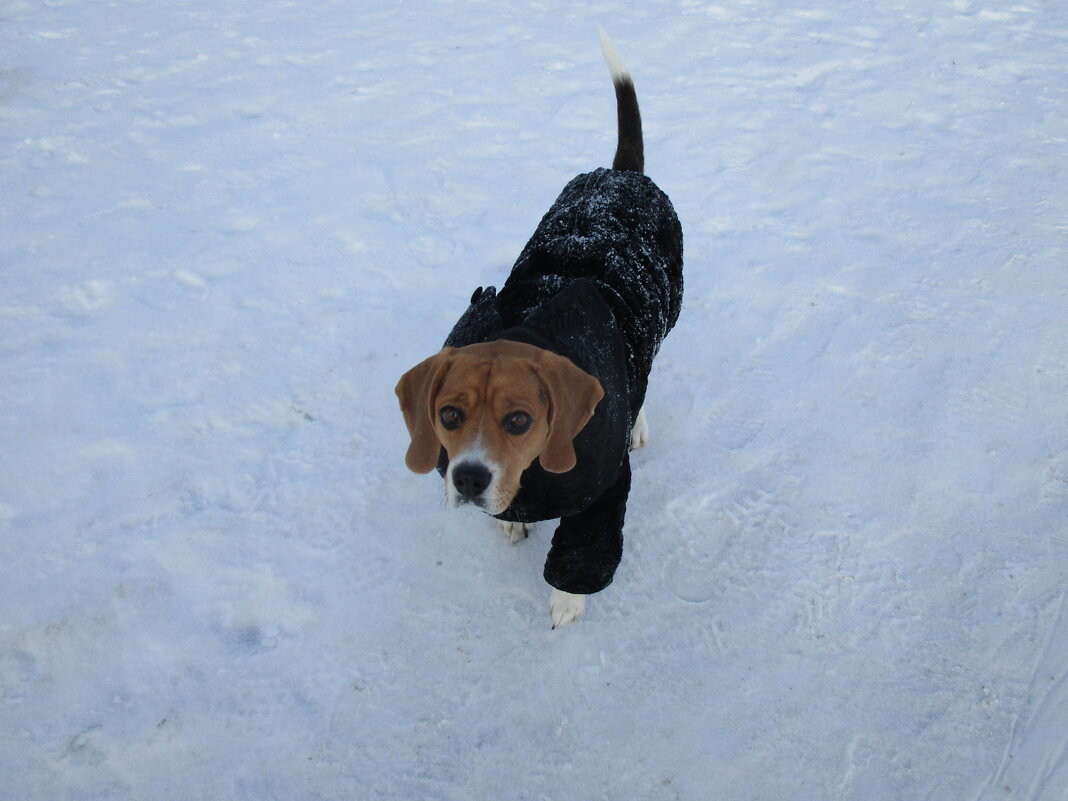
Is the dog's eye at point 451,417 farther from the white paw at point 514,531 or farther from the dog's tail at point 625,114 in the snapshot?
the dog's tail at point 625,114

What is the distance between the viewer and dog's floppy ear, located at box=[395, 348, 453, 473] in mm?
2461

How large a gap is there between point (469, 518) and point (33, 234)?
3609 mm

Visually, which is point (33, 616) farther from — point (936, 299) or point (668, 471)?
point (936, 299)

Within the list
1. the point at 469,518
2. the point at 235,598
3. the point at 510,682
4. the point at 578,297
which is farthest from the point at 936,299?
the point at 235,598

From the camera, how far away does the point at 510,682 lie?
9.66ft

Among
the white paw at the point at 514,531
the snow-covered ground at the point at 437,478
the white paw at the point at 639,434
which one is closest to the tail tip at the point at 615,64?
the snow-covered ground at the point at 437,478

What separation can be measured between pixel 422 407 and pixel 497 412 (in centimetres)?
30

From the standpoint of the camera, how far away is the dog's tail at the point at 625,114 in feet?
11.7

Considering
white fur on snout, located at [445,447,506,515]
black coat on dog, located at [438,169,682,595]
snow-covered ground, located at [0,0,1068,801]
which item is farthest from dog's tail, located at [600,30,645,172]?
white fur on snout, located at [445,447,506,515]

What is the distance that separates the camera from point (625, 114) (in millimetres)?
3619

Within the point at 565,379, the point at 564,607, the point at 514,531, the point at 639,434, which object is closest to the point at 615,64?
the point at 639,434

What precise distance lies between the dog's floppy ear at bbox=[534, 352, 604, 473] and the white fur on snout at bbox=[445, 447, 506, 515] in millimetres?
191

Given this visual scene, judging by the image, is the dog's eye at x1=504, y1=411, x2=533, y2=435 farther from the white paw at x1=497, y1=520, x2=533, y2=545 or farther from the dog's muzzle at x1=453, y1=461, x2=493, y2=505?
the white paw at x1=497, y1=520, x2=533, y2=545

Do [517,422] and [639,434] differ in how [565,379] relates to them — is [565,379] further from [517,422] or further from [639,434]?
[639,434]
